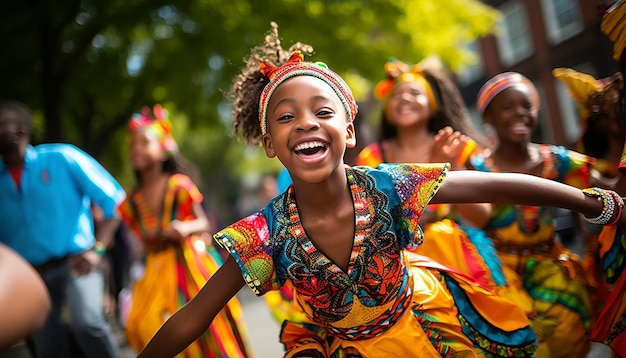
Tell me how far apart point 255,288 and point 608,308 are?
5.23ft

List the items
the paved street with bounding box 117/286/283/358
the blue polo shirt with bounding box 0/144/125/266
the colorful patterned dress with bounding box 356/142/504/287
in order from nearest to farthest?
the colorful patterned dress with bounding box 356/142/504/287, the blue polo shirt with bounding box 0/144/125/266, the paved street with bounding box 117/286/283/358

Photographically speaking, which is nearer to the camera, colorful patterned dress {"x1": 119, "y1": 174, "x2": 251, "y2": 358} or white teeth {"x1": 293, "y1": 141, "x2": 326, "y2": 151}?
white teeth {"x1": 293, "y1": 141, "x2": 326, "y2": 151}

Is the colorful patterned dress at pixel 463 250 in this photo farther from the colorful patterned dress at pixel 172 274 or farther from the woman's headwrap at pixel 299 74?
the colorful patterned dress at pixel 172 274

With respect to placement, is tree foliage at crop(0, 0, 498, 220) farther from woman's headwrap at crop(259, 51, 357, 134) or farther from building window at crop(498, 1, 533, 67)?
woman's headwrap at crop(259, 51, 357, 134)

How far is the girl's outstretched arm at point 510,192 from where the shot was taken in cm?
239

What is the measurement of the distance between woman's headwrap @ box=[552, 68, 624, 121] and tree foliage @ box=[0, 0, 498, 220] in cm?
627

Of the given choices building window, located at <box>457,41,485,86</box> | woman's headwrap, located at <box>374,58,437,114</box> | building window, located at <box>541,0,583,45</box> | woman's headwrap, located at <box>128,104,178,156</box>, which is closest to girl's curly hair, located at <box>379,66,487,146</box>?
woman's headwrap, located at <box>374,58,437,114</box>

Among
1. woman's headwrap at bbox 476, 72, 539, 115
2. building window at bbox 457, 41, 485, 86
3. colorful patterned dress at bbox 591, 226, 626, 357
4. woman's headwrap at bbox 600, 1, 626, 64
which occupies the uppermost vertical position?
building window at bbox 457, 41, 485, 86

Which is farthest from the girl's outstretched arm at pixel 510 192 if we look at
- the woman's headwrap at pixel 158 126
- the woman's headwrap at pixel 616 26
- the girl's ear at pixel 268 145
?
the woman's headwrap at pixel 158 126

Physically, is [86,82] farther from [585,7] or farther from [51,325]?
[585,7]

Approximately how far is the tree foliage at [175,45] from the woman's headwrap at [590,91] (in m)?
6.27

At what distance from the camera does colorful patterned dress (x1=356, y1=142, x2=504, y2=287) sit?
3.14 m

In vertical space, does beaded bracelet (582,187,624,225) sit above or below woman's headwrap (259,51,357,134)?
below

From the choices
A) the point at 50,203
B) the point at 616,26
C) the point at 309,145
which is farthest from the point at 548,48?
the point at 309,145
